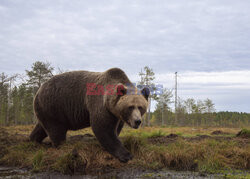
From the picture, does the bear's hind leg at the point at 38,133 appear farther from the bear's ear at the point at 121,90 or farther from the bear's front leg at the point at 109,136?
the bear's ear at the point at 121,90

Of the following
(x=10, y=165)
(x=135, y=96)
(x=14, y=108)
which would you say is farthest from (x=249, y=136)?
(x=14, y=108)

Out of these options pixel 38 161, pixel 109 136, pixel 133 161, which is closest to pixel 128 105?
pixel 109 136

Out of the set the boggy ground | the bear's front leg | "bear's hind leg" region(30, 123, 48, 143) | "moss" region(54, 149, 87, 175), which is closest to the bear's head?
the bear's front leg

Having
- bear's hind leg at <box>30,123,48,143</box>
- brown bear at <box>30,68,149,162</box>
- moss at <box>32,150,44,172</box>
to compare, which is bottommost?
moss at <box>32,150,44,172</box>

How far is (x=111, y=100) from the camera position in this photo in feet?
18.8

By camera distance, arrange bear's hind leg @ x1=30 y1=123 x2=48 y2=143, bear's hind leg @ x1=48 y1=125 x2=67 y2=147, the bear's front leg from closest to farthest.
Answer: the bear's front leg → bear's hind leg @ x1=48 y1=125 x2=67 y2=147 → bear's hind leg @ x1=30 y1=123 x2=48 y2=143

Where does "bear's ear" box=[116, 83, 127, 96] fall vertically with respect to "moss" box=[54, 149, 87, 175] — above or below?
above

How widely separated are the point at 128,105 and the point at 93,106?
58.9 inches

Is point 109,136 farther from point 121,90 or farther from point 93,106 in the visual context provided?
point 121,90

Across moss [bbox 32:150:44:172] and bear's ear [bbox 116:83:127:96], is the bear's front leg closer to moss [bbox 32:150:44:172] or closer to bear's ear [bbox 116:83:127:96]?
bear's ear [bbox 116:83:127:96]

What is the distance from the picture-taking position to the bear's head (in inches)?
206

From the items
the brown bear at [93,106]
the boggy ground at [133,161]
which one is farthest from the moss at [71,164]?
the brown bear at [93,106]

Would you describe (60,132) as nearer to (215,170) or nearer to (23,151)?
(23,151)

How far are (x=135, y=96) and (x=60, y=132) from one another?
3.58 meters
